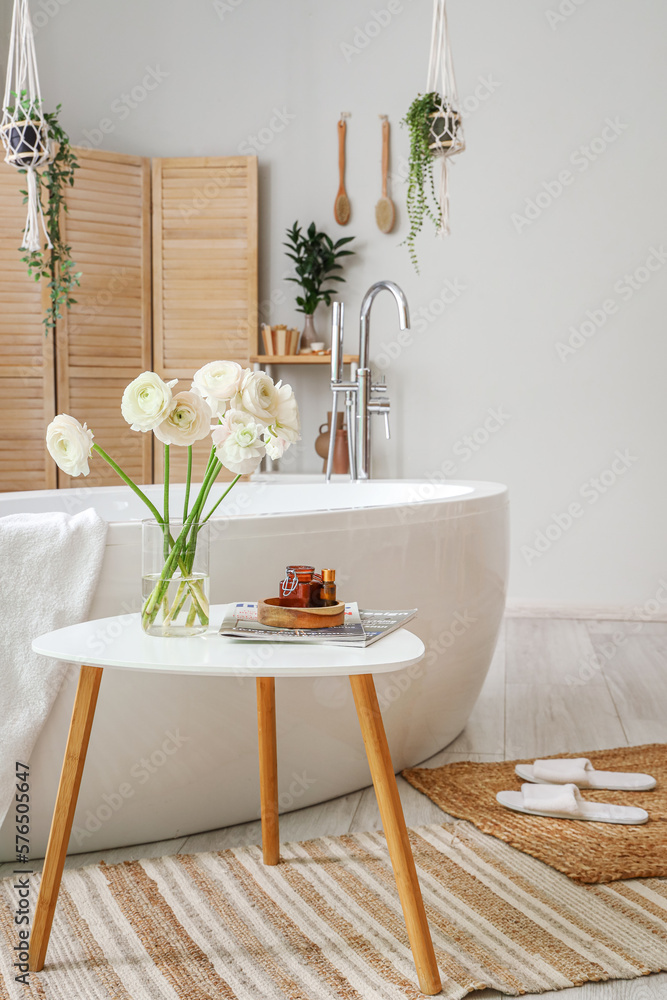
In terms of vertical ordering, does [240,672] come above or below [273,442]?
below

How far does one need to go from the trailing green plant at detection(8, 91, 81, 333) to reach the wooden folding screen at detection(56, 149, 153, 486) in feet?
0.24

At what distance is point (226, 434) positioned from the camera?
1319 mm

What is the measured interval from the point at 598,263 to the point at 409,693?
2429 mm

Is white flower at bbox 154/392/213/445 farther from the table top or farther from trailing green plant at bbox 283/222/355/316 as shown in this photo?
trailing green plant at bbox 283/222/355/316

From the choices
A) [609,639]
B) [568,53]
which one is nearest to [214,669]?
[609,639]

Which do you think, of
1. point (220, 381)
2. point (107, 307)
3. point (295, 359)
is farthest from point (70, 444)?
point (107, 307)

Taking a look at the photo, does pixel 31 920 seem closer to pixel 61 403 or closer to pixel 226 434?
pixel 226 434

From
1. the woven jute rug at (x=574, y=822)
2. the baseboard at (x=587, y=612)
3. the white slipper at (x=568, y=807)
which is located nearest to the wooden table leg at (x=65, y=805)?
the woven jute rug at (x=574, y=822)

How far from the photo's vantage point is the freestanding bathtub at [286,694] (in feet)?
5.31

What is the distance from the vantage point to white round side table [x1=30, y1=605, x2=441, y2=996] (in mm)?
1130

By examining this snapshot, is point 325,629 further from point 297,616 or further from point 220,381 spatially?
point 220,381

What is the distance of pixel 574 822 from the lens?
1.84m

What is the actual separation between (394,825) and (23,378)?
2.96 meters

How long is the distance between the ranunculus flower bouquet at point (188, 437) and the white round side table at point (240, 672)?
58 mm
